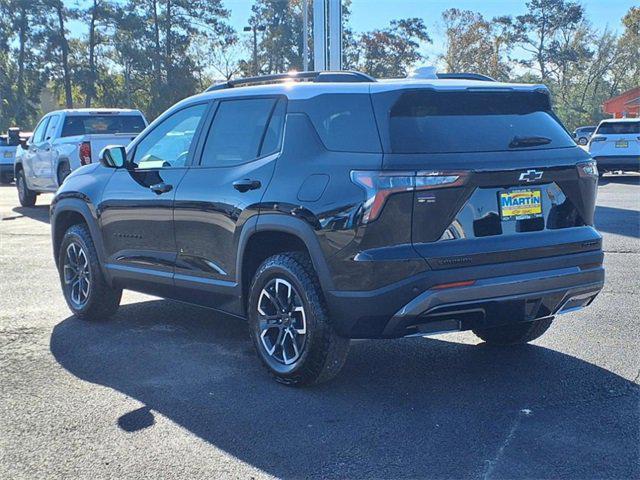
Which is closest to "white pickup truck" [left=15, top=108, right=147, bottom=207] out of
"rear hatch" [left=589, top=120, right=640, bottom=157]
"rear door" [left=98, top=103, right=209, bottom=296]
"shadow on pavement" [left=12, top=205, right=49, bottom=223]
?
"shadow on pavement" [left=12, top=205, right=49, bottom=223]

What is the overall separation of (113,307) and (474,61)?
58552 mm

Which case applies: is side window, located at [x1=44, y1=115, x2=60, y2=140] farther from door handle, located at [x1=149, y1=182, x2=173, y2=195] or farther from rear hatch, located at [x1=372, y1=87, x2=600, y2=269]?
rear hatch, located at [x1=372, y1=87, x2=600, y2=269]

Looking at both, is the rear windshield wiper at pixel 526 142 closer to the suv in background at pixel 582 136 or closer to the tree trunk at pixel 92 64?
the suv in background at pixel 582 136

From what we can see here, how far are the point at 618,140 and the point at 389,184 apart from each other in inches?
835

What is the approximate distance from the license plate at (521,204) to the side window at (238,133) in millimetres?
1493

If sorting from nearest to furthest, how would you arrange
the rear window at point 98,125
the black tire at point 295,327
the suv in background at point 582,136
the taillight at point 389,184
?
1. the taillight at point 389,184
2. the black tire at point 295,327
3. the suv in background at point 582,136
4. the rear window at point 98,125

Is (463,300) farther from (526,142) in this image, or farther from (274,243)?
(274,243)

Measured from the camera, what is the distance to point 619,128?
945 inches

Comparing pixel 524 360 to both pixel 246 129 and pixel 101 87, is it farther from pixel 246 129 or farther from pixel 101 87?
pixel 101 87

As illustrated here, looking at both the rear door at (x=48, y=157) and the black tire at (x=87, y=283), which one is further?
the rear door at (x=48, y=157)

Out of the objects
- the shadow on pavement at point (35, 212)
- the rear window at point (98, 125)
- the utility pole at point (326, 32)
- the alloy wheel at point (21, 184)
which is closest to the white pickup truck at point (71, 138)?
the rear window at point (98, 125)

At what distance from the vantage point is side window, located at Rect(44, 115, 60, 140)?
51.1 ft

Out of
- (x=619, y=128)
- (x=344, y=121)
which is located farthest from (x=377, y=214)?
(x=619, y=128)

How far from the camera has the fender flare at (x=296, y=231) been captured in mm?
4652
